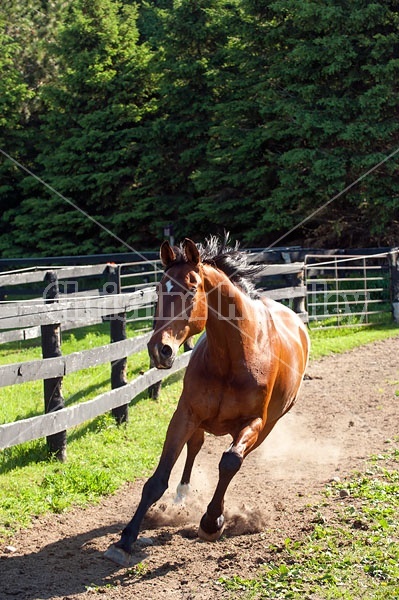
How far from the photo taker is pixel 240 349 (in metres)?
5.15

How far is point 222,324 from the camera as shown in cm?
510

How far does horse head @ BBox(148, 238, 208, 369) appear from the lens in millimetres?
4422

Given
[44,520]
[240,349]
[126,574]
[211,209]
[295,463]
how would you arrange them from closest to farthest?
[126,574], [240,349], [44,520], [295,463], [211,209]

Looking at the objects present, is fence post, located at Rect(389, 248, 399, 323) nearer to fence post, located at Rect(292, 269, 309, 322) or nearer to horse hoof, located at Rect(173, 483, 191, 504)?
fence post, located at Rect(292, 269, 309, 322)

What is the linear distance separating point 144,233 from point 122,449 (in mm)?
19627

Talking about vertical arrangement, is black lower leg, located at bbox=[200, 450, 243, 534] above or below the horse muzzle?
below

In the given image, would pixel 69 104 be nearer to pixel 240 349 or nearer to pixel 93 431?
pixel 93 431

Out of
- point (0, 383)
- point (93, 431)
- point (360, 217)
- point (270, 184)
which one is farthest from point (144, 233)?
point (0, 383)

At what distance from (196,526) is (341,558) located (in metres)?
1.28

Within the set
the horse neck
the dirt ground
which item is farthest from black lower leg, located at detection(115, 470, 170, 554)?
the horse neck

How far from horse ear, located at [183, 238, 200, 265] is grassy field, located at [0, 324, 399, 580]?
195 centimetres

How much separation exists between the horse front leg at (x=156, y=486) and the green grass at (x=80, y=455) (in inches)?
42.9

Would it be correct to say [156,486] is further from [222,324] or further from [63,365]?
[63,365]

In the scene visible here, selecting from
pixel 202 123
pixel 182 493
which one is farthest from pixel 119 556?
→ pixel 202 123
